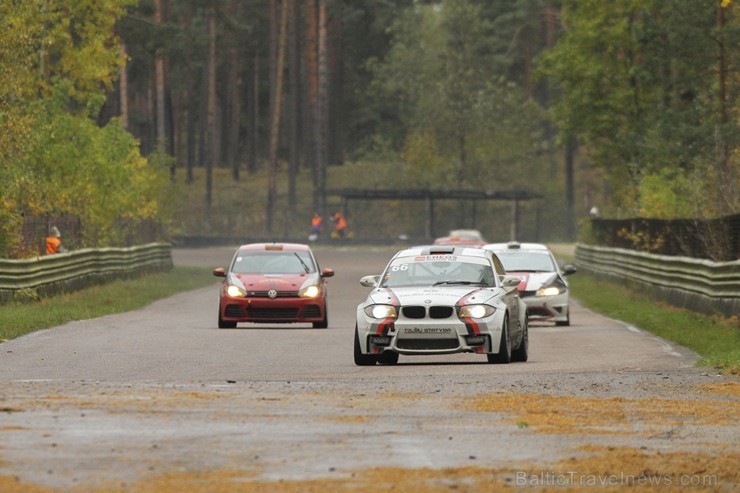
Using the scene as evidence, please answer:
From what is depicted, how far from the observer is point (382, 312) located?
64.5 feet

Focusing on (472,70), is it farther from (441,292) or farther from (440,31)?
(441,292)

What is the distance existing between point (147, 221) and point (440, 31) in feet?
238

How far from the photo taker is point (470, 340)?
19656 mm

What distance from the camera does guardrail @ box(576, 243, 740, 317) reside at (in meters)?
28.9

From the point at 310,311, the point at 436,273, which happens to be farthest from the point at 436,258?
the point at 310,311

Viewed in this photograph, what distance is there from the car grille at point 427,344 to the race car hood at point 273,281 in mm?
9164

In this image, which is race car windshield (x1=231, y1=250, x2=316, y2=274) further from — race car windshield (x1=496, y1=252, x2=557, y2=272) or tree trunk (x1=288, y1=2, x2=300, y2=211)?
tree trunk (x1=288, y1=2, x2=300, y2=211)

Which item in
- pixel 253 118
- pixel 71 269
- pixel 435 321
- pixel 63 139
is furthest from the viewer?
pixel 253 118

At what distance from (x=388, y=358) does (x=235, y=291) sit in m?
8.53

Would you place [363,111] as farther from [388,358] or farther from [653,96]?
[388,358]

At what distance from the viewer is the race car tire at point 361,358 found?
786 inches

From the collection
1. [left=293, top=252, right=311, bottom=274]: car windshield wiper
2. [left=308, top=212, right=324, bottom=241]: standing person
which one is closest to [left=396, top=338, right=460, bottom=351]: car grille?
[left=293, top=252, right=311, bottom=274]: car windshield wiper

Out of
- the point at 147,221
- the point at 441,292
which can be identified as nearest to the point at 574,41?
the point at 147,221

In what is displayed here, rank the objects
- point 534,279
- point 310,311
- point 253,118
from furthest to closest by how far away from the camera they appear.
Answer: point 253,118
point 534,279
point 310,311
